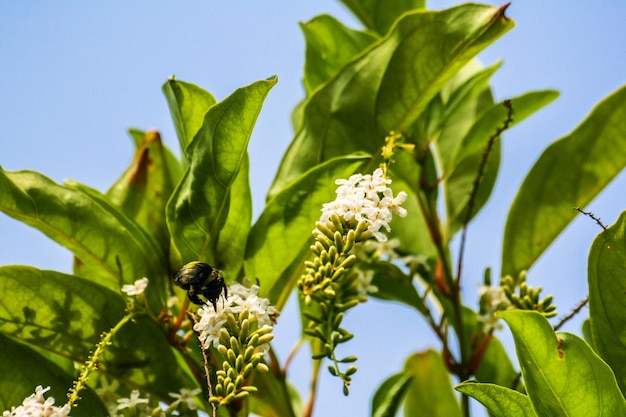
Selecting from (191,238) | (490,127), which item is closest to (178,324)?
(191,238)

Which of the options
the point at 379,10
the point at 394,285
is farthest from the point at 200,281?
the point at 379,10

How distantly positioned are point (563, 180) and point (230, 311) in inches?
51.3

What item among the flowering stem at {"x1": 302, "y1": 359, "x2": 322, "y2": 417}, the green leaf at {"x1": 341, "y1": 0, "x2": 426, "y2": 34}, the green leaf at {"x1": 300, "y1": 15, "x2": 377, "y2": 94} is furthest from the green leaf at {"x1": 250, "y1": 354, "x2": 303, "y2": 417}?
the green leaf at {"x1": 341, "y1": 0, "x2": 426, "y2": 34}

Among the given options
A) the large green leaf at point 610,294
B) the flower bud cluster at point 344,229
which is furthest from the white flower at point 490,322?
the flower bud cluster at point 344,229

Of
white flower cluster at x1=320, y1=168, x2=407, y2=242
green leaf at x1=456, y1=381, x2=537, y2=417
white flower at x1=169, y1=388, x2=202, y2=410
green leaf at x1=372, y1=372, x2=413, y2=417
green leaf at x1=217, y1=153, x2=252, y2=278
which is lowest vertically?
green leaf at x1=456, y1=381, x2=537, y2=417

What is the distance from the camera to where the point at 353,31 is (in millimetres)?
2551

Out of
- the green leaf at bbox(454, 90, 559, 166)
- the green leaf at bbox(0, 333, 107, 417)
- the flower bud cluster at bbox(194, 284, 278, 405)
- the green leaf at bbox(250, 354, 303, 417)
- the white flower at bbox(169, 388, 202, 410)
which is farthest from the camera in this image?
the green leaf at bbox(454, 90, 559, 166)

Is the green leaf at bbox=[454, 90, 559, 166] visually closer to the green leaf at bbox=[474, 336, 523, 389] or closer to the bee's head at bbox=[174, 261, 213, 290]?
the green leaf at bbox=[474, 336, 523, 389]

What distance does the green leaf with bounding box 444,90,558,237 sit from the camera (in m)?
A: 2.55

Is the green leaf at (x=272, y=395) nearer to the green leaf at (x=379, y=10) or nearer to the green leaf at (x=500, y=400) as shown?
the green leaf at (x=500, y=400)

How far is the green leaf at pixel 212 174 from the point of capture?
1.68 m

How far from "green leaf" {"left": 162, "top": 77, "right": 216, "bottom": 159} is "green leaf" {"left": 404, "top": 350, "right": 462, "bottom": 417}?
4.67 ft

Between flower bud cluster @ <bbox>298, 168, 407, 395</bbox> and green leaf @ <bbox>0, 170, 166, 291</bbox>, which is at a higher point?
green leaf @ <bbox>0, 170, 166, 291</bbox>

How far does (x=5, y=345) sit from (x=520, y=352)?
115cm
